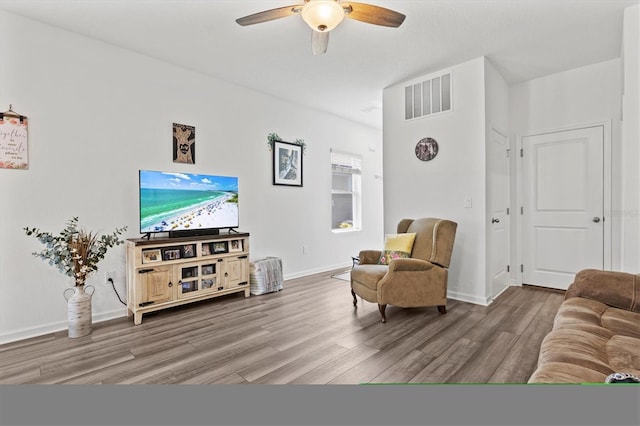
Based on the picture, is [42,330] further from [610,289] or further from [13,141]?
[610,289]

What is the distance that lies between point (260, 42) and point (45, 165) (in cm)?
214

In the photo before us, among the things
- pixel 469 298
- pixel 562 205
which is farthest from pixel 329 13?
pixel 562 205

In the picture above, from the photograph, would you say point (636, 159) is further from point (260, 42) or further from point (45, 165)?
point (45, 165)

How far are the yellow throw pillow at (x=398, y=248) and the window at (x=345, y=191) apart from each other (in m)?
2.06

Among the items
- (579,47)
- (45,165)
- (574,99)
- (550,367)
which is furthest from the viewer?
(574,99)

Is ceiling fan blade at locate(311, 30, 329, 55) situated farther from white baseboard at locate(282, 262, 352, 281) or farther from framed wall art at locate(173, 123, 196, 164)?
white baseboard at locate(282, 262, 352, 281)

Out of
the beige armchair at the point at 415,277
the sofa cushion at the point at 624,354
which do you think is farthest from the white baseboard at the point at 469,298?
the sofa cushion at the point at 624,354

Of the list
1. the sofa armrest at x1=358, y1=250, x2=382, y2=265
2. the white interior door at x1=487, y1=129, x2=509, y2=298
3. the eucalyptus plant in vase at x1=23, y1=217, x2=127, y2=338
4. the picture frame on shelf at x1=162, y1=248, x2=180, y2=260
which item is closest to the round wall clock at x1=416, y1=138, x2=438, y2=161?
the white interior door at x1=487, y1=129, x2=509, y2=298

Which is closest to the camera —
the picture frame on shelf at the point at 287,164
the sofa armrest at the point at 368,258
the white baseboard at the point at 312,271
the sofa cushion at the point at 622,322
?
the sofa cushion at the point at 622,322

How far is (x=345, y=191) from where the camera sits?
5.71 meters

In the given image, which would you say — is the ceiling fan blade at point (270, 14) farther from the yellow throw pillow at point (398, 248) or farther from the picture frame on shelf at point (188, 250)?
the yellow throw pillow at point (398, 248)

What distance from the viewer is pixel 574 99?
3676 millimetres

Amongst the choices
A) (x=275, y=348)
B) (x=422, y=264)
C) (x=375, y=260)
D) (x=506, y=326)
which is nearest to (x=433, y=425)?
(x=275, y=348)

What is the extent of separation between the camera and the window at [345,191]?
550 cm
